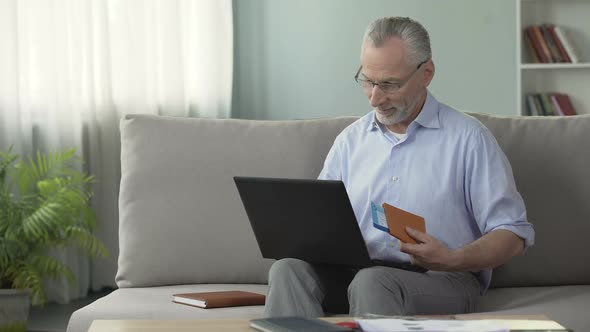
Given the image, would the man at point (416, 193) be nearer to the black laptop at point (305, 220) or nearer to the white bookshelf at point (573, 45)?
the black laptop at point (305, 220)

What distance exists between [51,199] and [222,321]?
8.03 ft

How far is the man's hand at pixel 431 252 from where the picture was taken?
1979mm

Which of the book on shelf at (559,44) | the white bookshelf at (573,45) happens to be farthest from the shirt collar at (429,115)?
the book on shelf at (559,44)

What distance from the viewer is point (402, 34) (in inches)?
89.9

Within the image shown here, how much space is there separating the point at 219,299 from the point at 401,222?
0.51m

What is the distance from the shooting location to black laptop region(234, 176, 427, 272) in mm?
1898

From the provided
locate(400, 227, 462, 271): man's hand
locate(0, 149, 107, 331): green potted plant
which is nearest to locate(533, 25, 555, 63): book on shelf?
locate(0, 149, 107, 331): green potted plant

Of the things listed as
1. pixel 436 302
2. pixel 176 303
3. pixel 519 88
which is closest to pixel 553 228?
pixel 436 302

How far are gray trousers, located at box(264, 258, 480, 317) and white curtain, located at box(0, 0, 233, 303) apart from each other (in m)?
2.61

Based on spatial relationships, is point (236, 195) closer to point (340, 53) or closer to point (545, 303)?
point (545, 303)

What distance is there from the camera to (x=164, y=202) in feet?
8.28

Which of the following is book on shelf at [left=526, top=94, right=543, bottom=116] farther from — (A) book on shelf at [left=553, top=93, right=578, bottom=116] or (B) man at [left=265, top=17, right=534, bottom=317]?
(B) man at [left=265, top=17, right=534, bottom=317]

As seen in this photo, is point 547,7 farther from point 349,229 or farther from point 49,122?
point 349,229

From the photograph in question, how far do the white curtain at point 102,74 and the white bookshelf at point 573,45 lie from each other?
63.1 inches
